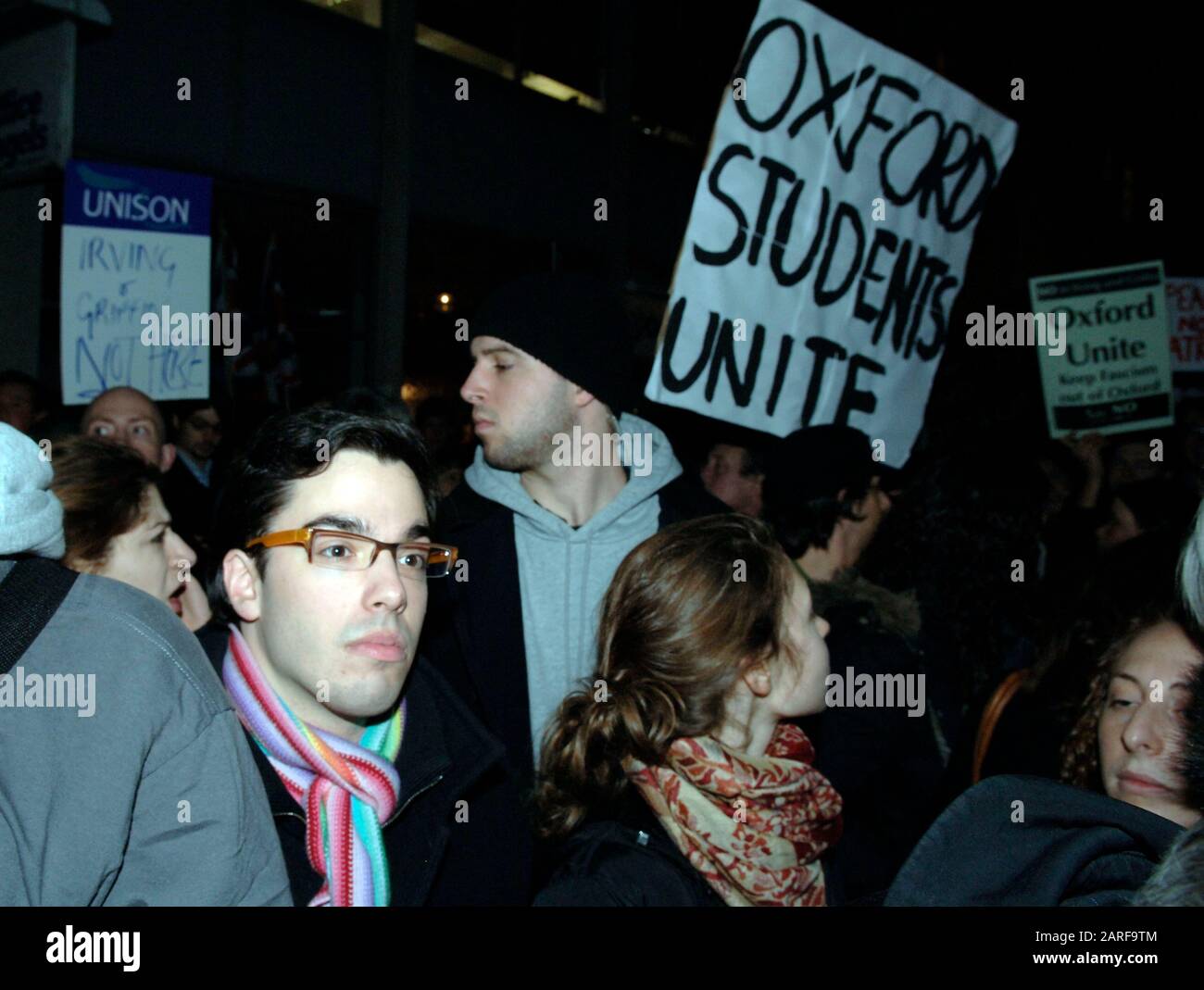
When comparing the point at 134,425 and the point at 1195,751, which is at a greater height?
the point at 134,425

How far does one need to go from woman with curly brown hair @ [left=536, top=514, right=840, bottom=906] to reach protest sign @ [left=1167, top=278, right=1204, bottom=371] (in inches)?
288

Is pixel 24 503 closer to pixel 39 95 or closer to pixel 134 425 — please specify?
pixel 134 425

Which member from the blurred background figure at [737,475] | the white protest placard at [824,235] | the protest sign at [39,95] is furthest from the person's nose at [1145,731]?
the protest sign at [39,95]

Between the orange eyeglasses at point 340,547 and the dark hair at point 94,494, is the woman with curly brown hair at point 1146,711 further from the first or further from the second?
the dark hair at point 94,494

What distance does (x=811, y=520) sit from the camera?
318cm

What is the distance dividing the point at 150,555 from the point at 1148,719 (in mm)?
2222

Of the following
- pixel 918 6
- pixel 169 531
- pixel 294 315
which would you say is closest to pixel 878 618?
pixel 169 531

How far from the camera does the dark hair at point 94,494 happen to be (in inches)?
96.2

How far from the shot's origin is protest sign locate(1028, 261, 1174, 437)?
609 cm

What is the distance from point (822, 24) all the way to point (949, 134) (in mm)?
718

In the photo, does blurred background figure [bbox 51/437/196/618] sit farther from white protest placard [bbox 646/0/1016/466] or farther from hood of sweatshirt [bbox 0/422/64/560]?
white protest placard [bbox 646/0/1016/466]

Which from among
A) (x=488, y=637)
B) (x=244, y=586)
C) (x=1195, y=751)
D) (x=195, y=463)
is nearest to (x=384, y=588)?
(x=244, y=586)

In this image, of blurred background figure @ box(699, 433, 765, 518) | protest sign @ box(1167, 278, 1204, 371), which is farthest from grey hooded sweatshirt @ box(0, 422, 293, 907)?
protest sign @ box(1167, 278, 1204, 371)
